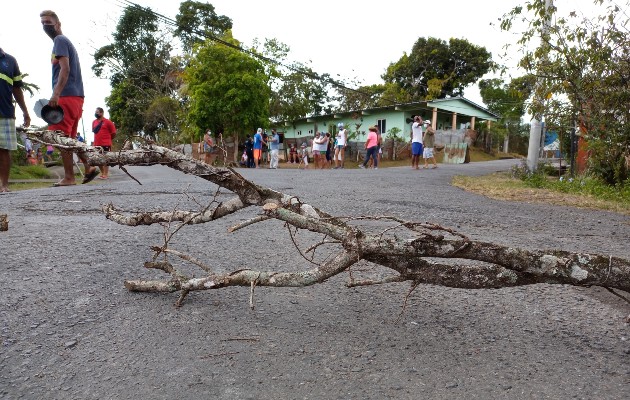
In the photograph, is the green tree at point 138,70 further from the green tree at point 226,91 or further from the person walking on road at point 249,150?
the person walking on road at point 249,150

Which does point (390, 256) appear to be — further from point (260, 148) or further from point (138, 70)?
point (138, 70)

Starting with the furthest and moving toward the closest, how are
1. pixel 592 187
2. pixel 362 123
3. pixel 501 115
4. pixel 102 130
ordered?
pixel 501 115 < pixel 362 123 < pixel 102 130 < pixel 592 187

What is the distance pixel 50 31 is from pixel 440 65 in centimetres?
3551

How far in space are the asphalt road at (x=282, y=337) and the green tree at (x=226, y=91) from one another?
876 inches

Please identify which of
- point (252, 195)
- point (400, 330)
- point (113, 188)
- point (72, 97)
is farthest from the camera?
point (113, 188)

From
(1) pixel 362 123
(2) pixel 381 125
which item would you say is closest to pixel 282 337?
(2) pixel 381 125

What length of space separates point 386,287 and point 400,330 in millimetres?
551

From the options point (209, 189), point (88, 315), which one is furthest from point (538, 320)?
point (209, 189)

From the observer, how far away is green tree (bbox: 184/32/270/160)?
24641 millimetres

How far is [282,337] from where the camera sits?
6.28 ft

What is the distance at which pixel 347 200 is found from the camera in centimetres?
589

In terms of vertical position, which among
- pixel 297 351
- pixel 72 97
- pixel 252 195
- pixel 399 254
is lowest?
pixel 297 351

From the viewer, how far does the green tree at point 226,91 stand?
24641 mm

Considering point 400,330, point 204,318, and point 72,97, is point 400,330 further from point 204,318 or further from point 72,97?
point 72,97
